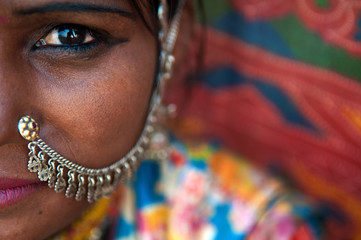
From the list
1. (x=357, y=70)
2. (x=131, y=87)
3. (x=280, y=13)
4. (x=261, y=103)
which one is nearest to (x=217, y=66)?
(x=261, y=103)

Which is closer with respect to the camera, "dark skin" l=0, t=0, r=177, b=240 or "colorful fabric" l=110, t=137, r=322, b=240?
"dark skin" l=0, t=0, r=177, b=240

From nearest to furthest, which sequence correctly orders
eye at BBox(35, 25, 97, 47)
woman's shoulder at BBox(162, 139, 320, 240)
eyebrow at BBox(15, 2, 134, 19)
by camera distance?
eyebrow at BBox(15, 2, 134, 19), eye at BBox(35, 25, 97, 47), woman's shoulder at BBox(162, 139, 320, 240)

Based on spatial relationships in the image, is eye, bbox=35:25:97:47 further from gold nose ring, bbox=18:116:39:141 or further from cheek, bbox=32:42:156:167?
gold nose ring, bbox=18:116:39:141

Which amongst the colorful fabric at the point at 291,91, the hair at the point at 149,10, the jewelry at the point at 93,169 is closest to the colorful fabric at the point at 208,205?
the colorful fabric at the point at 291,91

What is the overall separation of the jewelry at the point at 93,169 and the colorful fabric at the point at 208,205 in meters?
0.27

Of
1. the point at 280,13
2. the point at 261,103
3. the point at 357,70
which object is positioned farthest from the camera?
the point at 261,103

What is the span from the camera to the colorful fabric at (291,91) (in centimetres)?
129

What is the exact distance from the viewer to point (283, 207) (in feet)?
4.18

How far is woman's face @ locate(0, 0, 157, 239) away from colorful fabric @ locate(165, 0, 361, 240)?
0.53 metres

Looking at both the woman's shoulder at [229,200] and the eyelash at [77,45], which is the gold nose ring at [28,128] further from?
the woman's shoulder at [229,200]

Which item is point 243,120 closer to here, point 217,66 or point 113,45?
point 217,66

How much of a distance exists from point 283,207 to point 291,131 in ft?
0.93

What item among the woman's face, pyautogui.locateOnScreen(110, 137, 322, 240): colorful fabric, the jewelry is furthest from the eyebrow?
pyautogui.locateOnScreen(110, 137, 322, 240): colorful fabric

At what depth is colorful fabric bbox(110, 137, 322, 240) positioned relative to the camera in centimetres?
126
